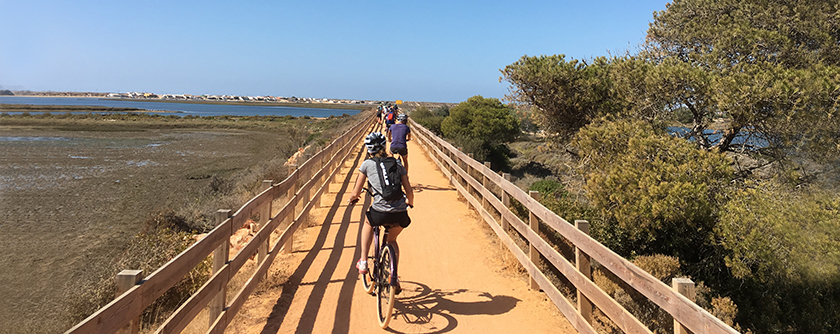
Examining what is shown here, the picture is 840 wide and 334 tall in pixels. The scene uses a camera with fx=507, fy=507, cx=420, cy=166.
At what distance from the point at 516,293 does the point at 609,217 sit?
3654mm

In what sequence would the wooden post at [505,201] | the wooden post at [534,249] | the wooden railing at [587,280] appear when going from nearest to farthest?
1. the wooden railing at [587,280]
2. the wooden post at [534,249]
3. the wooden post at [505,201]

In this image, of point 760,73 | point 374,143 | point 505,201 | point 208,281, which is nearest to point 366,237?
point 374,143

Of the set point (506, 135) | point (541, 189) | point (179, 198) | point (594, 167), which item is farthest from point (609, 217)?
point (506, 135)

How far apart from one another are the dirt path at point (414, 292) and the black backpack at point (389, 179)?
120cm

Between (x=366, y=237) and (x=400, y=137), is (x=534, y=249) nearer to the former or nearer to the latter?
(x=366, y=237)

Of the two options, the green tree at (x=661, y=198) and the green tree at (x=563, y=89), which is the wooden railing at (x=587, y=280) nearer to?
the green tree at (x=661, y=198)

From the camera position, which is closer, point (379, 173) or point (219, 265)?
point (219, 265)

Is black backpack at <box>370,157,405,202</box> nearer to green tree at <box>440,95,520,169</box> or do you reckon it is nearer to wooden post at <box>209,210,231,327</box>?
wooden post at <box>209,210,231,327</box>

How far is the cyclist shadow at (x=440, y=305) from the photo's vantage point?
15.5 feet

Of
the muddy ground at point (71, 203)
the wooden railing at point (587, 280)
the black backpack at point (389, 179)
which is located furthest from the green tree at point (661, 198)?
the muddy ground at point (71, 203)

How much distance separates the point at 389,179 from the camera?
4523 millimetres

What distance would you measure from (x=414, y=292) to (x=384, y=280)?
0.84m

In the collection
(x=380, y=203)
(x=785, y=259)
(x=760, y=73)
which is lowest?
(x=785, y=259)

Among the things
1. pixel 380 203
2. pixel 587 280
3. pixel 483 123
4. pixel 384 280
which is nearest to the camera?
pixel 587 280
